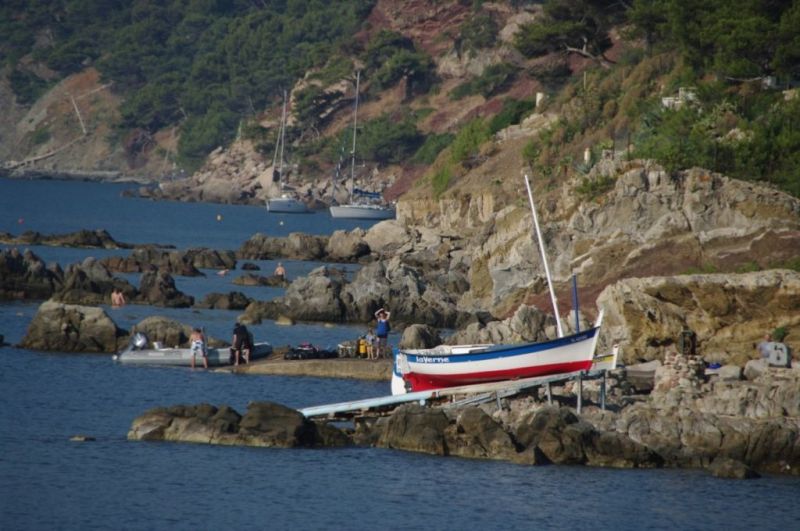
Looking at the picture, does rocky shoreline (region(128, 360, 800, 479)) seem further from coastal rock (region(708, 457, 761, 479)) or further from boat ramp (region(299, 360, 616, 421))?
boat ramp (region(299, 360, 616, 421))

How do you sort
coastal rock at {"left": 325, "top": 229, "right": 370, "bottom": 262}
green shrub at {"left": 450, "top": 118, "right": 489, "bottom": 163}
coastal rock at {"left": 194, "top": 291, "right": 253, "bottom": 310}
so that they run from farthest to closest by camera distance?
green shrub at {"left": 450, "top": 118, "right": 489, "bottom": 163}, coastal rock at {"left": 325, "top": 229, "right": 370, "bottom": 262}, coastal rock at {"left": 194, "top": 291, "right": 253, "bottom": 310}

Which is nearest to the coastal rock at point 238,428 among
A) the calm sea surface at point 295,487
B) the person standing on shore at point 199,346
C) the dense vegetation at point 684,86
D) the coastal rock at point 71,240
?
the calm sea surface at point 295,487

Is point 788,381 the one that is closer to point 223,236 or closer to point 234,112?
point 223,236

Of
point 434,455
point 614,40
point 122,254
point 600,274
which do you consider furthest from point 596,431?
point 614,40

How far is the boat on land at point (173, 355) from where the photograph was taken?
48031mm

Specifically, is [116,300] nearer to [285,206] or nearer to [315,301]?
[315,301]

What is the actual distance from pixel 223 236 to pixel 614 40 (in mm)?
31055

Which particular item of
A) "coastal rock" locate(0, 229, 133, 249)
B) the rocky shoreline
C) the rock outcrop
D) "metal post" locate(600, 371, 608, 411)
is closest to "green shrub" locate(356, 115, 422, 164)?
"coastal rock" locate(0, 229, 133, 249)

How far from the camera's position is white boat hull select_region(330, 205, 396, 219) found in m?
138

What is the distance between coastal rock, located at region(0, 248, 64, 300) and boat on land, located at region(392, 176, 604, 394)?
1149 inches

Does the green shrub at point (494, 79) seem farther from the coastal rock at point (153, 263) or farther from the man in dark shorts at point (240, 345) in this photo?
the man in dark shorts at point (240, 345)

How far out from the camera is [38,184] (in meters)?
192

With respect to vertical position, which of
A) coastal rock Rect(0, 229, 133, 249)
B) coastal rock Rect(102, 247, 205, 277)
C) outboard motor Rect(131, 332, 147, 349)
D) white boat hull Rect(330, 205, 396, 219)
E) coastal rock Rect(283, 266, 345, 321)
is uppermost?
white boat hull Rect(330, 205, 396, 219)

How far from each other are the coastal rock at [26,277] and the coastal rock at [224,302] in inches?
255
